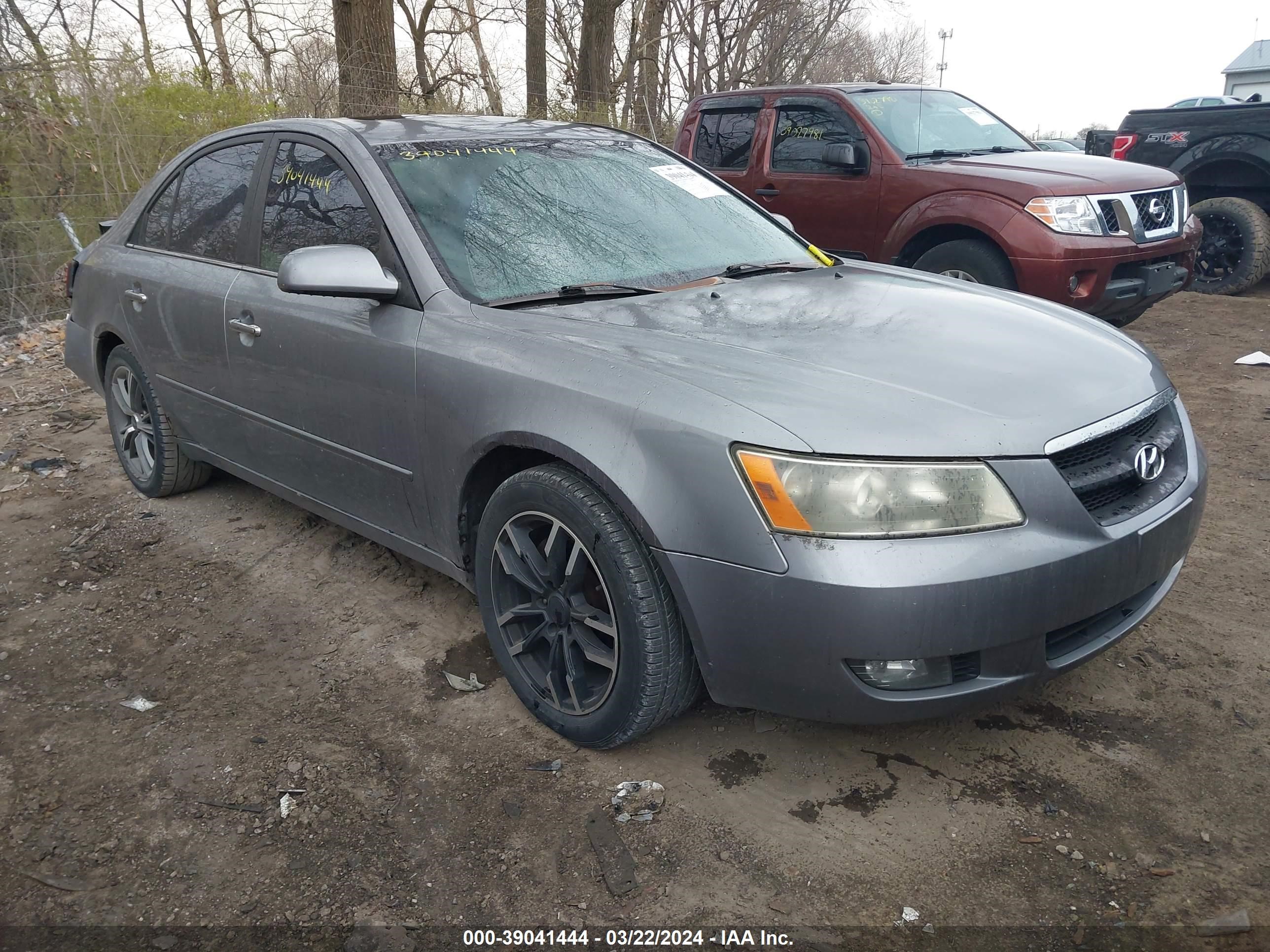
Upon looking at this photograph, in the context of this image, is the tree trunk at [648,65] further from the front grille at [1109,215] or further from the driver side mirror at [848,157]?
the front grille at [1109,215]

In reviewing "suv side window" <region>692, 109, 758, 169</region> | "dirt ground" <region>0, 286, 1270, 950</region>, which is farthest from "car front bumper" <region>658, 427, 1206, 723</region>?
"suv side window" <region>692, 109, 758, 169</region>

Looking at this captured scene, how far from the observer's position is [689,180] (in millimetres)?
3809

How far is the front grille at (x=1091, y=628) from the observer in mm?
2350

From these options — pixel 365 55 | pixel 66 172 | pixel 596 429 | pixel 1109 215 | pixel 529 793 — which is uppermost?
pixel 365 55

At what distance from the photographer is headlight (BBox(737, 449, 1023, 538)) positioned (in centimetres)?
214

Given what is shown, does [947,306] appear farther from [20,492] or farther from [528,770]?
[20,492]

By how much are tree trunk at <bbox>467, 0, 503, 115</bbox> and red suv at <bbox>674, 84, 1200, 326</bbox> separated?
10.0m

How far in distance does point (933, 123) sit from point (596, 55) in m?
9.65

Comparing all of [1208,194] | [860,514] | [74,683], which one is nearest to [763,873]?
[860,514]

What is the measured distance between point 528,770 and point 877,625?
3.56 ft

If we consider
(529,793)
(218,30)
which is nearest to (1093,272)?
(529,793)

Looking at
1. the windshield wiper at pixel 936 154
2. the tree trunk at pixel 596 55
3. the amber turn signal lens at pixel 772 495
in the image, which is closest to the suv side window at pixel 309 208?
the amber turn signal lens at pixel 772 495

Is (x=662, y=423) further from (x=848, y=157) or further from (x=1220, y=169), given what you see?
(x=1220, y=169)

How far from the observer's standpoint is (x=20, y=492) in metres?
5.01
